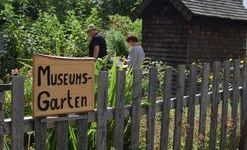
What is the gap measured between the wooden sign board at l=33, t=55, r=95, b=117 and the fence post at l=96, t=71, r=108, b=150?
119 mm

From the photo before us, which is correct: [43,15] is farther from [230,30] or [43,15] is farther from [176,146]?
[176,146]

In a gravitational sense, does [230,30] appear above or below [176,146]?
above

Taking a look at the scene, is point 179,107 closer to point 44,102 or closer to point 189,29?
point 44,102

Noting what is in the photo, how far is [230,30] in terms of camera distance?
57.7 ft

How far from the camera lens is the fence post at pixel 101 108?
12.8 ft

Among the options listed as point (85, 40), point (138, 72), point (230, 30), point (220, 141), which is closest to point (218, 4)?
point (230, 30)

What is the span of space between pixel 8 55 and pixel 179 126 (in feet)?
40.6

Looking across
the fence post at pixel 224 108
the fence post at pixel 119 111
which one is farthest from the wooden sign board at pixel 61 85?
the fence post at pixel 224 108

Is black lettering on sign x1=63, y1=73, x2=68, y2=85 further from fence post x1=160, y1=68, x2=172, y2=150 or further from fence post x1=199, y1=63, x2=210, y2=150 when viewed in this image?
fence post x1=199, y1=63, x2=210, y2=150

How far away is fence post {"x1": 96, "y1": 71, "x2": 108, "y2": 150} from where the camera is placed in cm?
389

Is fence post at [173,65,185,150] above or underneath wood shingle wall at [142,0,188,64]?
underneath

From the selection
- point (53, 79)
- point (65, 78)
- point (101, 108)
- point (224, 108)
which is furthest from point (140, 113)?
point (224, 108)

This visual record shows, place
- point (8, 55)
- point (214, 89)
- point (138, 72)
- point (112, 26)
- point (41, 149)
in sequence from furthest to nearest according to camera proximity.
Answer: point (112, 26), point (8, 55), point (214, 89), point (138, 72), point (41, 149)

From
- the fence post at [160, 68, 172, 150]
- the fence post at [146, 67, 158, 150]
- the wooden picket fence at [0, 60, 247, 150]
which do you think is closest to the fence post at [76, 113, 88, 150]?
the wooden picket fence at [0, 60, 247, 150]
